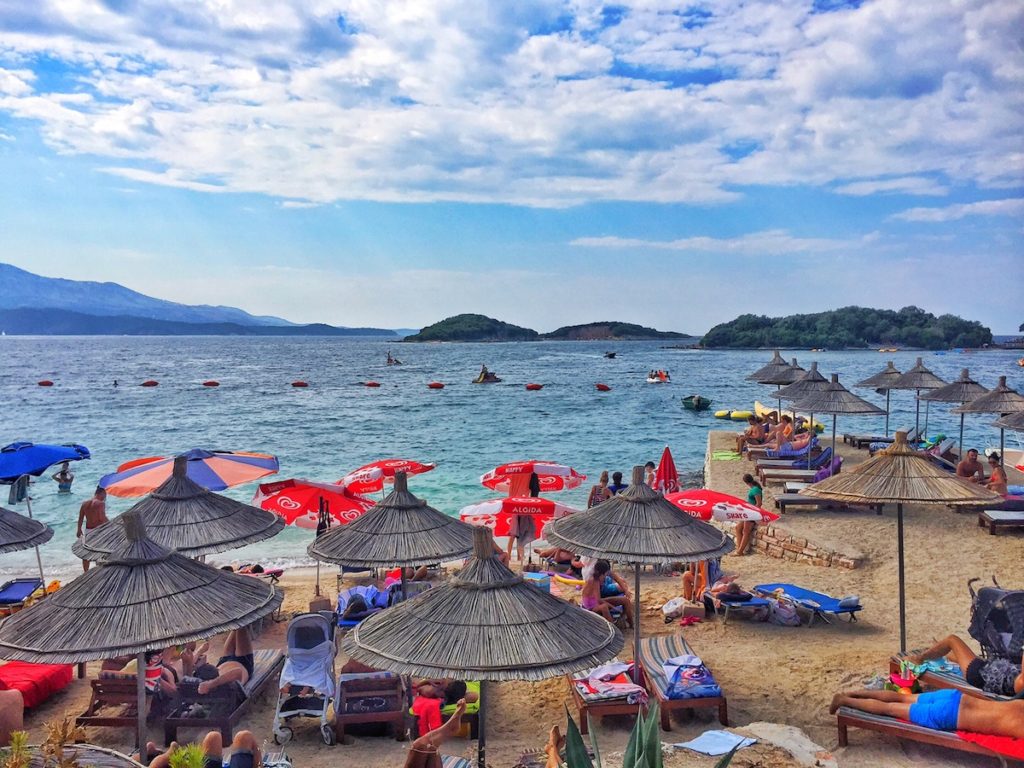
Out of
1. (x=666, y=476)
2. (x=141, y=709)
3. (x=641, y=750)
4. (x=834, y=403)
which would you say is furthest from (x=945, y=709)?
(x=834, y=403)

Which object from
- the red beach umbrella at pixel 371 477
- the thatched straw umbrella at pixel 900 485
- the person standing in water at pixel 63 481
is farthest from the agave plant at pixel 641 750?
the person standing in water at pixel 63 481

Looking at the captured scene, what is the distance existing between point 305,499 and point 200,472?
149 cm

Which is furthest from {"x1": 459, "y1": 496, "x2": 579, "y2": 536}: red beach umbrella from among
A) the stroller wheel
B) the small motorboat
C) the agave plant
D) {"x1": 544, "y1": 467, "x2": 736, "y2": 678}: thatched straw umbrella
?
the small motorboat

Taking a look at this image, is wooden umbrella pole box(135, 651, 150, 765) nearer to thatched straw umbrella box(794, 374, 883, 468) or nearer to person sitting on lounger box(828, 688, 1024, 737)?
person sitting on lounger box(828, 688, 1024, 737)

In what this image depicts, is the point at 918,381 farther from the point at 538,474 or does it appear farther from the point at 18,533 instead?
the point at 18,533

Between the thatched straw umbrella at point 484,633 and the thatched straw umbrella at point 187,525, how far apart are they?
322 centimetres

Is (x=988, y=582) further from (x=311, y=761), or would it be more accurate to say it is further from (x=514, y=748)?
(x=311, y=761)

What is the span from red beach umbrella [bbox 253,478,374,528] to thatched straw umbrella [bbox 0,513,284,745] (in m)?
4.91

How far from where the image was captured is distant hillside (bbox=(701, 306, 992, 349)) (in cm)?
15838

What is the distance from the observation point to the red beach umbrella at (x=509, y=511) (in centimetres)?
1037

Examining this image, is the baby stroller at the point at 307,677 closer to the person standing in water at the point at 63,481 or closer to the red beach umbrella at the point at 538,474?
the red beach umbrella at the point at 538,474

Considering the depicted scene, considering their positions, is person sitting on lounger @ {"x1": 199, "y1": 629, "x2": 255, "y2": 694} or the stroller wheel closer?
the stroller wheel

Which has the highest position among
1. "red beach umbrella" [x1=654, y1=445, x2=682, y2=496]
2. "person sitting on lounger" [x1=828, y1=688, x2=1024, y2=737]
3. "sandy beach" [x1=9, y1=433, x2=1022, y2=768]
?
"red beach umbrella" [x1=654, y1=445, x2=682, y2=496]

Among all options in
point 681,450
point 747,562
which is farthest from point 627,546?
point 681,450
